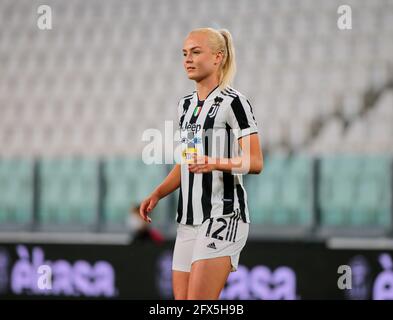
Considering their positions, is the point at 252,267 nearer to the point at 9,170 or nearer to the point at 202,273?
the point at 9,170

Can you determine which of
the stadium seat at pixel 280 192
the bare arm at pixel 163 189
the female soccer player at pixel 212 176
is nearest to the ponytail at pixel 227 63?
the female soccer player at pixel 212 176

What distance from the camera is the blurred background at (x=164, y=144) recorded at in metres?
6.75

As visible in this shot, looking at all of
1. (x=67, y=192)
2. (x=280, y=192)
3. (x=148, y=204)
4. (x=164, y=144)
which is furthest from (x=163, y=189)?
(x=164, y=144)

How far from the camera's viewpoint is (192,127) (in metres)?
2.96

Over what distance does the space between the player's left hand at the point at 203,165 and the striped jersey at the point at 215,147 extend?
18cm

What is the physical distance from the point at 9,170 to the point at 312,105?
9.46ft

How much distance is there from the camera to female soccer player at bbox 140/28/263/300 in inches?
113

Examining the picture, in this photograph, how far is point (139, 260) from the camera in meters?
6.78

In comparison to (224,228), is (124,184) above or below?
below

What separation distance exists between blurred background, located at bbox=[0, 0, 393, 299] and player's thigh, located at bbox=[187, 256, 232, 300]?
370 centimetres

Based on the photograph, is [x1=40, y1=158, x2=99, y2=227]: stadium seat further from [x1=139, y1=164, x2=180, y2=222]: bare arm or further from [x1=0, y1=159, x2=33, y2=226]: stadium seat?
[x1=139, y1=164, x2=180, y2=222]: bare arm

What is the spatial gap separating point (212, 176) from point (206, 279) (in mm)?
355

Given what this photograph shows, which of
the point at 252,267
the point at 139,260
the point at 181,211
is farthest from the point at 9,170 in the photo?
the point at 181,211

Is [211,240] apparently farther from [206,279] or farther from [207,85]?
[207,85]
